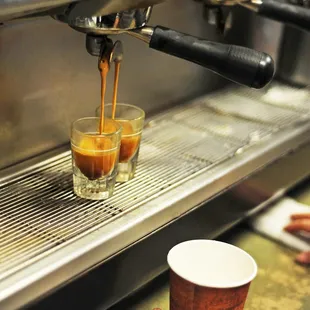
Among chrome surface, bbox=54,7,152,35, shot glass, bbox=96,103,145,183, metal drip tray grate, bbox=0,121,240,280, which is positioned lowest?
metal drip tray grate, bbox=0,121,240,280

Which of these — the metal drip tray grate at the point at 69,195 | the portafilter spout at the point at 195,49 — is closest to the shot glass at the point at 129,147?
the metal drip tray grate at the point at 69,195

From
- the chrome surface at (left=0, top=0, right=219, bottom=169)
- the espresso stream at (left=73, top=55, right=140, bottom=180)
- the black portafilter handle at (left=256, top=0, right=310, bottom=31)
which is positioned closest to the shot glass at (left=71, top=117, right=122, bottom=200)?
the espresso stream at (left=73, top=55, right=140, bottom=180)

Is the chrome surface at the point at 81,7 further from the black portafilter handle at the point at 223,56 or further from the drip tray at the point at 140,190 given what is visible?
the drip tray at the point at 140,190

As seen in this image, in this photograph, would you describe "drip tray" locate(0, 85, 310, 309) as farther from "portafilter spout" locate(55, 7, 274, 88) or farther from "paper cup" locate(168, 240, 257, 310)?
"portafilter spout" locate(55, 7, 274, 88)

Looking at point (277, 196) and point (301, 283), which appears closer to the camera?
point (301, 283)

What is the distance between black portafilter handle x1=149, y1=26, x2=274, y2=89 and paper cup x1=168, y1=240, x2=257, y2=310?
0.19 meters

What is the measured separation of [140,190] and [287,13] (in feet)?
1.10

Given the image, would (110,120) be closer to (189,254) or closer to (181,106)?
(189,254)

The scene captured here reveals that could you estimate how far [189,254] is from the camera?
0.66 m

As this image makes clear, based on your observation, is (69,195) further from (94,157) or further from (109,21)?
(109,21)

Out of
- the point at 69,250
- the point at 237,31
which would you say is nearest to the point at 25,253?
the point at 69,250

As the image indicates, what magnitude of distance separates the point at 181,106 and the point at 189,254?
51 cm

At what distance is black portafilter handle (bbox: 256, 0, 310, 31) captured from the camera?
87cm

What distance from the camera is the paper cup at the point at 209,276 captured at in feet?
2.01
